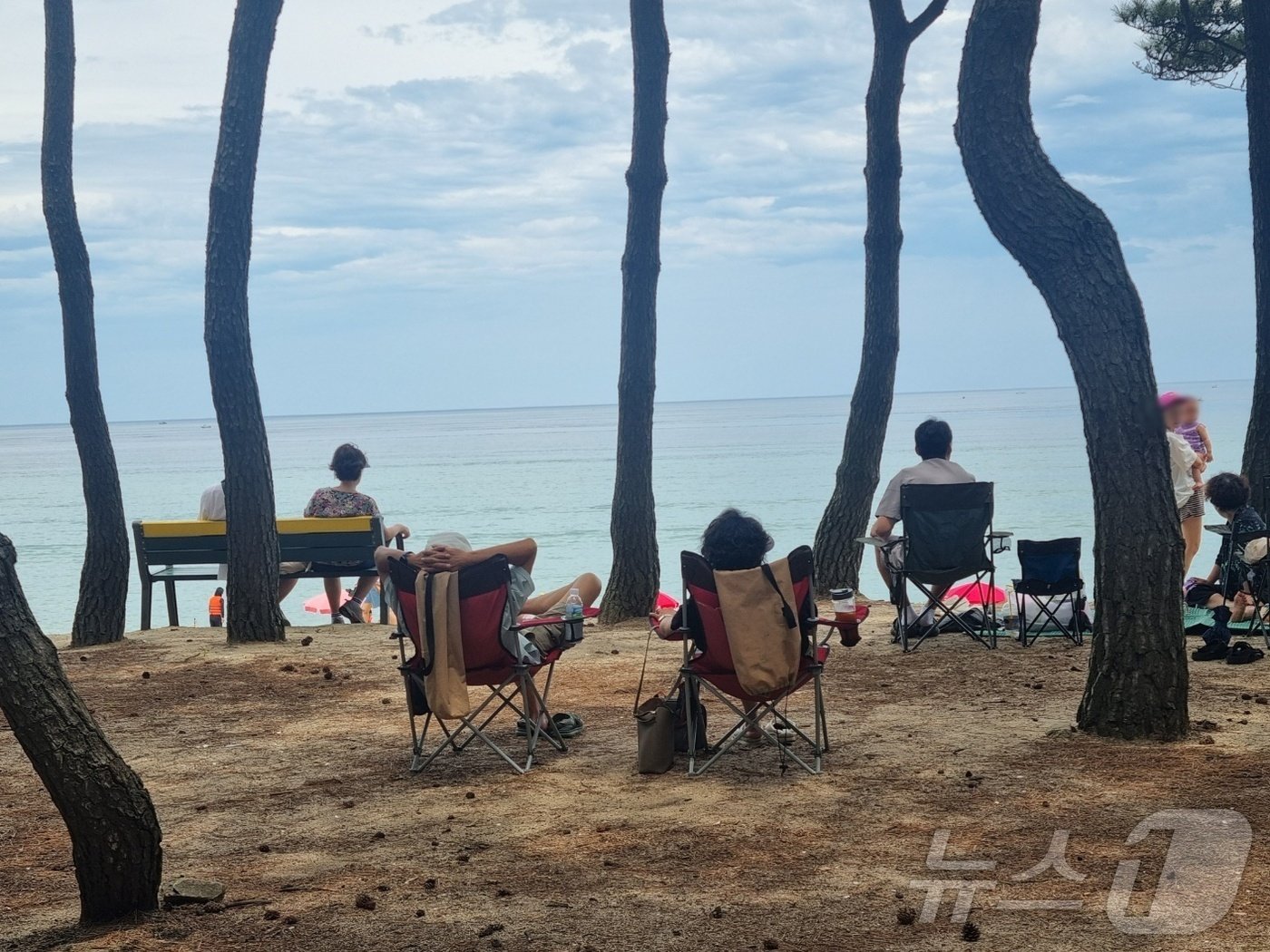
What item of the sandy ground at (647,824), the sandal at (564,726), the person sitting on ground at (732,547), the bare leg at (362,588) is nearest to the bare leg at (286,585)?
the bare leg at (362,588)

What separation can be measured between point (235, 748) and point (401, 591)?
3.76 feet

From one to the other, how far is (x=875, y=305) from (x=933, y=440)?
304 cm

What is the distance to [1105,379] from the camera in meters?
5.18

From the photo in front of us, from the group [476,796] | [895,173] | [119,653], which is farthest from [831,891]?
[895,173]

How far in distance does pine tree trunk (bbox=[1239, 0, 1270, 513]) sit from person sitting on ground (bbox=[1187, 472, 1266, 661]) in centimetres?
151

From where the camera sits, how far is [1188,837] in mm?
3955

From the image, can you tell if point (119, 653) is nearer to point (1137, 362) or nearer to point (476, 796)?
point (476, 796)

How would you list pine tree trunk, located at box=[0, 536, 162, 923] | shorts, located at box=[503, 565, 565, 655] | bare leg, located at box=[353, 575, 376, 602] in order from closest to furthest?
pine tree trunk, located at box=[0, 536, 162, 923], shorts, located at box=[503, 565, 565, 655], bare leg, located at box=[353, 575, 376, 602]

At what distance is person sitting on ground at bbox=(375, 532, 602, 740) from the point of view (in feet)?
17.5

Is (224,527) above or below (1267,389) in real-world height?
below

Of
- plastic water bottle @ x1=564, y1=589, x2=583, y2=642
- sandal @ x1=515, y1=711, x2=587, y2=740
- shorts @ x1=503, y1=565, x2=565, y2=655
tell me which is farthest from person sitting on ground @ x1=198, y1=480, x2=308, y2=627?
shorts @ x1=503, y1=565, x2=565, y2=655

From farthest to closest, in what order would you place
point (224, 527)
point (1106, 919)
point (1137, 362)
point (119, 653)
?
point (224, 527) → point (119, 653) → point (1137, 362) → point (1106, 919)

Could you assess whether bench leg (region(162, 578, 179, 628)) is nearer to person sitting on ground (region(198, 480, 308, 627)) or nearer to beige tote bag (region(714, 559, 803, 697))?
person sitting on ground (region(198, 480, 308, 627))

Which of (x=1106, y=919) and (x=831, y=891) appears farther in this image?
(x=831, y=891)
